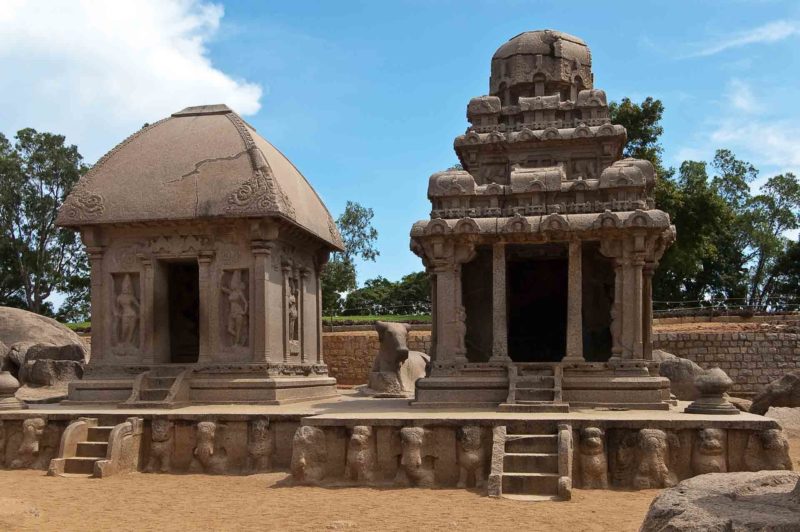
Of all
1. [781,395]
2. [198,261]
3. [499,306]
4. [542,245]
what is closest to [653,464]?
[499,306]

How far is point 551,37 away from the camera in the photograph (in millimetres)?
15984

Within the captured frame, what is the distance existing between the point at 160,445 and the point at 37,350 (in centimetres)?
1076

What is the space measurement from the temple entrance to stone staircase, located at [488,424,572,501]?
5848 millimetres

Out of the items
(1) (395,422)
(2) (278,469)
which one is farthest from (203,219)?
(1) (395,422)

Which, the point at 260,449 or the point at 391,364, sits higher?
the point at 391,364

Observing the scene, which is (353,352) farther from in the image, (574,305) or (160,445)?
(160,445)

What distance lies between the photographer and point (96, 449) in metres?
11.7

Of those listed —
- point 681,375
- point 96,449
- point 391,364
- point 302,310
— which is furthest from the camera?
point 391,364

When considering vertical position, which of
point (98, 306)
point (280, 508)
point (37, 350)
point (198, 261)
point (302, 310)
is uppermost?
point (198, 261)

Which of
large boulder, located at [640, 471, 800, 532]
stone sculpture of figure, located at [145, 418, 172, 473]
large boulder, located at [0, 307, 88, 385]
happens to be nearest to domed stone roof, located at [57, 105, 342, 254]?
stone sculpture of figure, located at [145, 418, 172, 473]

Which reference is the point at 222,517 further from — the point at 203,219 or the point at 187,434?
the point at 203,219

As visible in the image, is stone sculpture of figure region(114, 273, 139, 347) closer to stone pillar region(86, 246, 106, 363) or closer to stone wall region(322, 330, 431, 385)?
stone pillar region(86, 246, 106, 363)

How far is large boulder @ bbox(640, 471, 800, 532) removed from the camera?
13.8ft

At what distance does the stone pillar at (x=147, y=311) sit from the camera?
14852 millimetres
